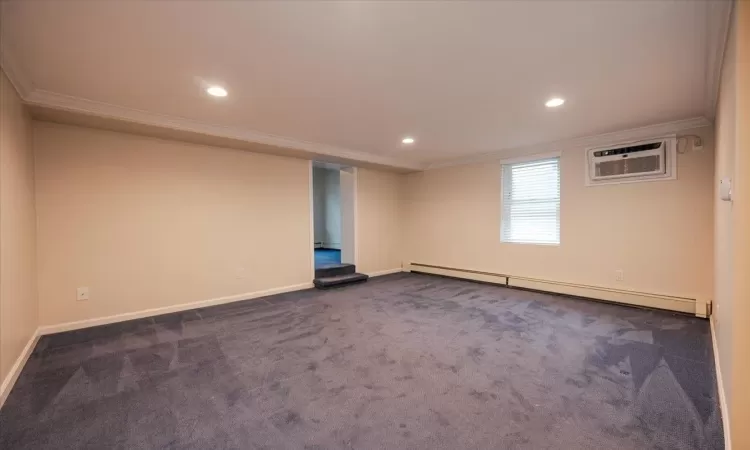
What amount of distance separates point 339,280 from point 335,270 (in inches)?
14.1

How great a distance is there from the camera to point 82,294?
11.3 feet

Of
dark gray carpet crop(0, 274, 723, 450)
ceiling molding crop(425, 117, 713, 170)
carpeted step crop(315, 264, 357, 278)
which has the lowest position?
dark gray carpet crop(0, 274, 723, 450)

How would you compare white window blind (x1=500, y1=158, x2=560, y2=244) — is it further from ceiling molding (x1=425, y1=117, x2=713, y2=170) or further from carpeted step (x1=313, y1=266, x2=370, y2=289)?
carpeted step (x1=313, y1=266, x2=370, y2=289)

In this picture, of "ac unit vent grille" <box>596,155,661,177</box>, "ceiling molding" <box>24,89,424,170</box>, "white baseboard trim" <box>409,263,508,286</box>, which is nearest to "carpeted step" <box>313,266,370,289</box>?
"white baseboard trim" <box>409,263,508,286</box>

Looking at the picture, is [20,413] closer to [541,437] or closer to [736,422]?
[541,437]

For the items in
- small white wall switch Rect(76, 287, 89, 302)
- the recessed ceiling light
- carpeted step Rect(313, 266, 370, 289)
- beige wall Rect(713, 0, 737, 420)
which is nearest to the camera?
beige wall Rect(713, 0, 737, 420)

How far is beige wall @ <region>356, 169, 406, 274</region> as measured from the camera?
245 inches

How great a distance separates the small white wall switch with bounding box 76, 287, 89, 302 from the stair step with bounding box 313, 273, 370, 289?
285 cm

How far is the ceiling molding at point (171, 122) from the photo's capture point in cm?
285

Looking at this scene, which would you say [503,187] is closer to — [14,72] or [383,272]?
[383,272]

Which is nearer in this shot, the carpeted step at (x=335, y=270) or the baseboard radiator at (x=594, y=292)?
the baseboard radiator at (x=594, y=292)

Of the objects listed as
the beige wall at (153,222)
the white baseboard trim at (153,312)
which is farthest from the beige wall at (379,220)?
the white baseboard trim at (153,312)

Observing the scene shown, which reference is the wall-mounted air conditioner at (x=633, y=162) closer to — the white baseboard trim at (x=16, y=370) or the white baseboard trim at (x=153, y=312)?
the white baseboard trim at (x=153, y=312)

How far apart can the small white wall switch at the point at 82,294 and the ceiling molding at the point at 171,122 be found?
187 cm
